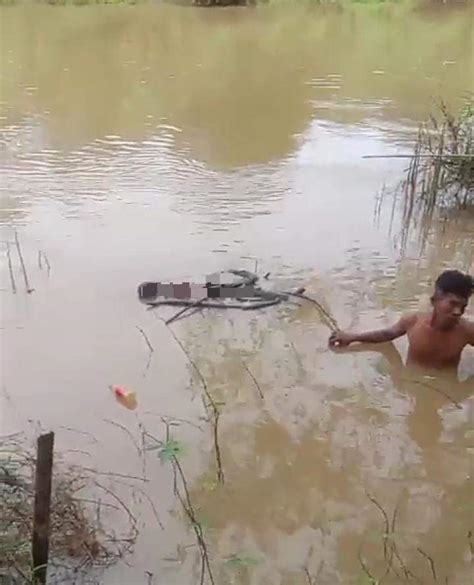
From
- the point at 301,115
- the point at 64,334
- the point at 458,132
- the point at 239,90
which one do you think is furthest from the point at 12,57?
the point at 64,334

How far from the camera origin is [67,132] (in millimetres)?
7727

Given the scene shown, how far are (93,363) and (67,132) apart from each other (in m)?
4.03

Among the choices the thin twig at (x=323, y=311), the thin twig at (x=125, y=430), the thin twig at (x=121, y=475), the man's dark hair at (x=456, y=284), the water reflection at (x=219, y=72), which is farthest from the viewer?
the water reflection at (x=219, y=72)

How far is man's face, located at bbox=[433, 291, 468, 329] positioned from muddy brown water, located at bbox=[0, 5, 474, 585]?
32cm

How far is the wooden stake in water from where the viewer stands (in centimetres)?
235

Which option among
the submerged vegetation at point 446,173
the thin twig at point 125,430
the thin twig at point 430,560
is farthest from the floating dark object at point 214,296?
the thin twig at point 430,560

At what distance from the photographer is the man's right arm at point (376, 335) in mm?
4152

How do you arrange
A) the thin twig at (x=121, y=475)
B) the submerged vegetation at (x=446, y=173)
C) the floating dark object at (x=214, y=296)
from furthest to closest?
the submerged vegetation at (x=446, y=173), the floating dark object at (x=214, y=296), the thin twig at (x=121, y=475)

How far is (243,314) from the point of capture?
459 centimetres

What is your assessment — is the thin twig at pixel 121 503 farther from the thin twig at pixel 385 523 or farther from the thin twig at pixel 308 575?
the thin twig at pixel 385 523

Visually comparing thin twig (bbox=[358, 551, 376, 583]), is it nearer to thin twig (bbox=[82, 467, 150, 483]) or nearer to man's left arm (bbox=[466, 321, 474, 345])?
thin twig (bbox=[82, 467, 150, 483])

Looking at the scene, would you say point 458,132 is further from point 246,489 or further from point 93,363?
point 246,489

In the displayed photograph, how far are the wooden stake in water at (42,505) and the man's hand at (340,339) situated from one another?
2037 millimetres

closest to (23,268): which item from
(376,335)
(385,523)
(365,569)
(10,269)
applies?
(10,269)
